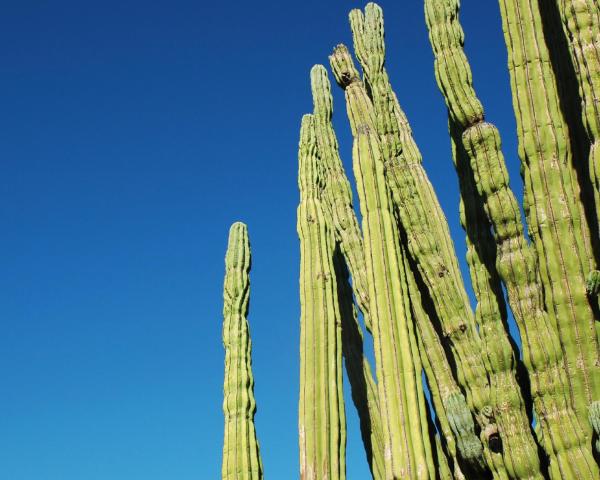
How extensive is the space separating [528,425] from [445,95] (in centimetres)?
257

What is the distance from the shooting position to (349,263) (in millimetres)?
7453

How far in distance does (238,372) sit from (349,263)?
1530 millimetres

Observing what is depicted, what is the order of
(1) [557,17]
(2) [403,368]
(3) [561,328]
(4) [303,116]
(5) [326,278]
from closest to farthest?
(3) [561,328] → (2) [403,368] → (1) [557,17] → (5) [326,278] → (4) [303,116]

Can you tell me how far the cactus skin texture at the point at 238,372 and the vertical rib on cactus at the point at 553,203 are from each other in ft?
9.97

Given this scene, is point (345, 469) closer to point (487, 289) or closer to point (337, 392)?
point (337, 392)

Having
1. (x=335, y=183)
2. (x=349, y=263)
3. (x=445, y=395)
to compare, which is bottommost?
(x=445, y=395)

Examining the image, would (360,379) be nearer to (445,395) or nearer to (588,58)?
(445,395)

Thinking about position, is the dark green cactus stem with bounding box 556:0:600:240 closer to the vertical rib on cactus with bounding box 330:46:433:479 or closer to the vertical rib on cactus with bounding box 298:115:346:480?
the vertical rib on cactus with bounding box 330:46:433:479

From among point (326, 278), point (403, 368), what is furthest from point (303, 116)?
point (403, 368)

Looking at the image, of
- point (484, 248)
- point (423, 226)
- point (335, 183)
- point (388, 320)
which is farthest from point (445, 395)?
point (335, 183)

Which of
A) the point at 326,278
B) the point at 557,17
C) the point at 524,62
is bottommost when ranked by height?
the point at 326,278

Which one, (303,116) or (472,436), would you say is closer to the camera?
(472,436)

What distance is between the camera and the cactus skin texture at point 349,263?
707cm

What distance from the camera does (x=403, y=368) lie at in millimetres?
5426
